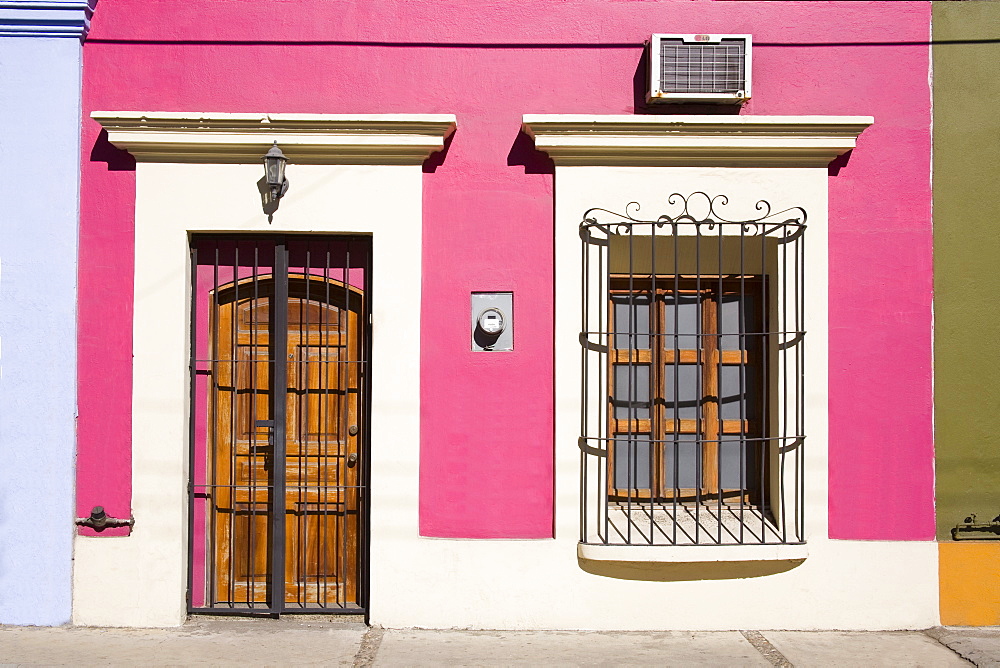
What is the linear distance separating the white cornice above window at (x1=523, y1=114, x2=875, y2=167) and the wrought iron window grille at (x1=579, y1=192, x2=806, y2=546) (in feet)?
1.04

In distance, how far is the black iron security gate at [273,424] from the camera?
556 centimetres

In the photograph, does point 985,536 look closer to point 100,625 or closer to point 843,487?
point 843,487

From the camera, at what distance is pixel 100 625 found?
5.36 m

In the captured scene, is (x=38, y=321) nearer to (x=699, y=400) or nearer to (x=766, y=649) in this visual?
(x=699, y=400)

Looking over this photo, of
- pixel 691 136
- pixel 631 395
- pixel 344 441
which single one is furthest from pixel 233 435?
pixel 691 136

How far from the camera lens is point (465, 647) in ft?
16.6

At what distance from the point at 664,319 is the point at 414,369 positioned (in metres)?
1.70

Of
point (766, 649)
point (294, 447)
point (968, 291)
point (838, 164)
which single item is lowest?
point (766, 649)

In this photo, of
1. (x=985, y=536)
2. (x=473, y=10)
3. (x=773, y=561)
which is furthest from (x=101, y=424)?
(x=985, y=536)

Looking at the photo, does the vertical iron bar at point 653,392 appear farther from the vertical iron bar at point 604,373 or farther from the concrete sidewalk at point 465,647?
the concrete sidewalk at point 465,647

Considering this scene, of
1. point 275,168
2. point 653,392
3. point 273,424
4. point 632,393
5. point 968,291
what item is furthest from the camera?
point 632,393

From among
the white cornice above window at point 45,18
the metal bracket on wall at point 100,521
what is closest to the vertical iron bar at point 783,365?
the metal bracket on wall at point 100,521

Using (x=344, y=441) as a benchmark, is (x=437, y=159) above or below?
above

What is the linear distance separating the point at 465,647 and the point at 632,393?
191cm
